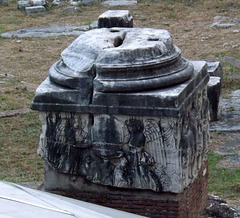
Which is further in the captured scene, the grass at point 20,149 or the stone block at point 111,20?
the grass at point 20,149

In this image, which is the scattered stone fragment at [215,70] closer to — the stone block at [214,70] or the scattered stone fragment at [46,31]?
the stone block at [214,70]

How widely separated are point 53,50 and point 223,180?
23.9ft

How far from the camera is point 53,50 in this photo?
15.0 metres

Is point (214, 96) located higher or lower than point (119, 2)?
higher

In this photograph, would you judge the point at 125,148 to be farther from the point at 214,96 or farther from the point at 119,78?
the point at 214,96

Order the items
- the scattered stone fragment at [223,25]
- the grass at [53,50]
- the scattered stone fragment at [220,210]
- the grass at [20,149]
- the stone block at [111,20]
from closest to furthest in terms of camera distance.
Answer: the scattered stone fragment at [220,210]
the stone block at [111,20]
the grass at [20,149]
the grass at [53,50]
the scattered stone fragment at [223,25]

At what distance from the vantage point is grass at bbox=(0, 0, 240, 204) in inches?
354

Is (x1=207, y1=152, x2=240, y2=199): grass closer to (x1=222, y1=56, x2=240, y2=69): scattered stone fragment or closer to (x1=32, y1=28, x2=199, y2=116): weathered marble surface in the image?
(x1=32, y1=28, x2=199, y2=116): weathered marble surface

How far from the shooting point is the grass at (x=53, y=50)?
9.00m

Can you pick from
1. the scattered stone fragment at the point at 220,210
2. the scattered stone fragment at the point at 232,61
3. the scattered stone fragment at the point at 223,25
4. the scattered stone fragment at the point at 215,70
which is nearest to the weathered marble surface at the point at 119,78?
the scattered stone fragment at the point at 220,210

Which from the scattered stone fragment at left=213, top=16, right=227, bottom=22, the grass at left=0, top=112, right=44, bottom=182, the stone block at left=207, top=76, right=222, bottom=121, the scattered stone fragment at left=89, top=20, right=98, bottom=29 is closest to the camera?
the grass at left=0, top=112, right=44, bottom=182

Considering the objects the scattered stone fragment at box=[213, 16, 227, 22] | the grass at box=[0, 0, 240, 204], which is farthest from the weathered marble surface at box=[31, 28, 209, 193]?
the scattered stone fragment at box=[213, 16, 227, 22]

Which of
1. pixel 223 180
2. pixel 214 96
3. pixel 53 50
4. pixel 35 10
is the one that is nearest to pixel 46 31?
pixel 53 50

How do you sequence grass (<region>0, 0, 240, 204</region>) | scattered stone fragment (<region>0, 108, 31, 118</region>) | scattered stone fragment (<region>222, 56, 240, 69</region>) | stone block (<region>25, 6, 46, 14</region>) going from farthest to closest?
stone block (<region>25, 6, 46, 14</region>)
scattered stone fragment (<region>222, 56, 240, 69</region>)
scattered stone fragment (<region>0, 108, 31, 118</region>)
grass (<region>0, 0, 240, 204</region>)
